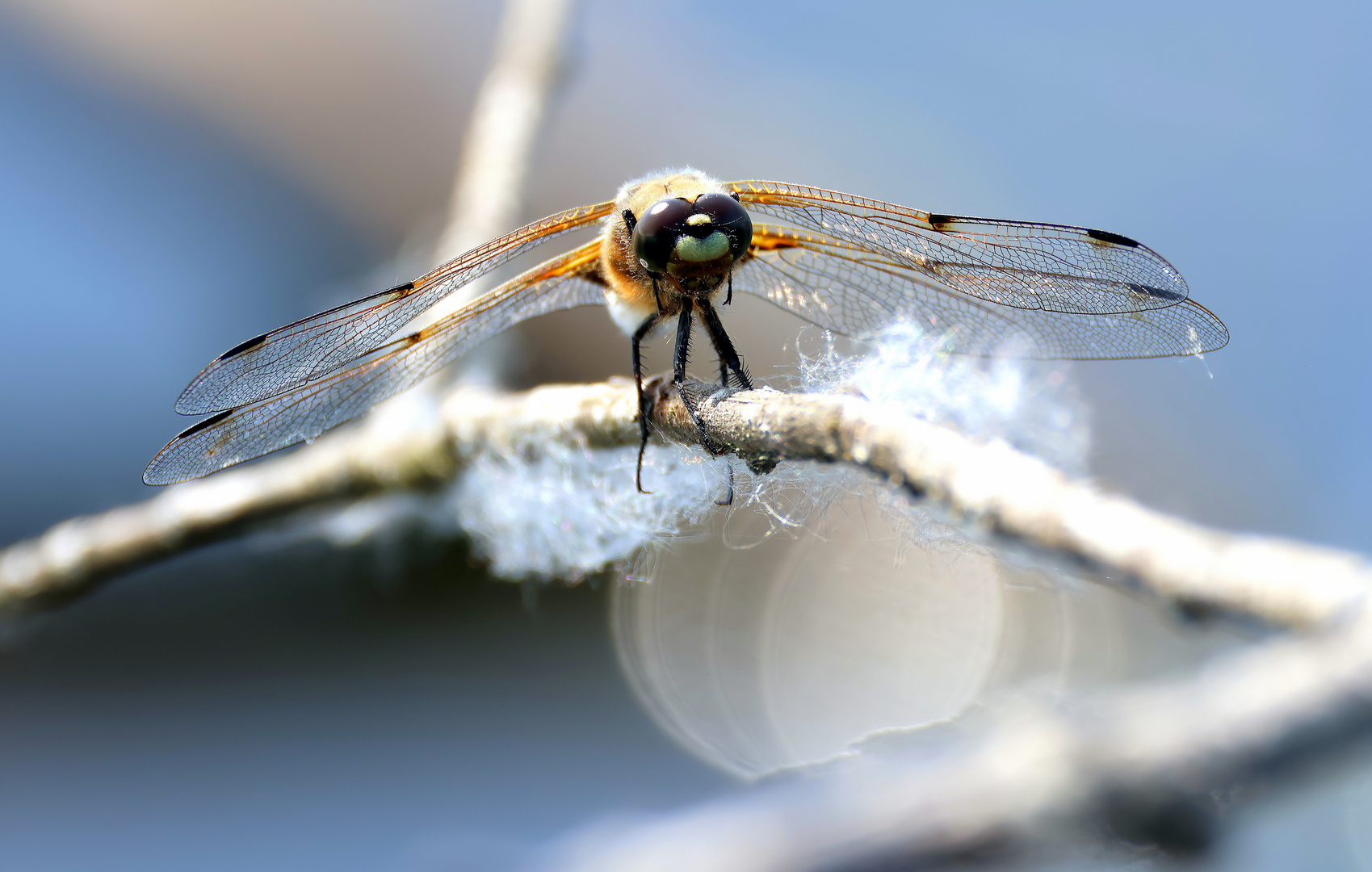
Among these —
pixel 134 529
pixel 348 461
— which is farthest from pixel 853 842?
pixel 134 529

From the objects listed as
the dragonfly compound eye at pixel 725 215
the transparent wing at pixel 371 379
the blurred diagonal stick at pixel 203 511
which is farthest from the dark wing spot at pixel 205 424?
the dragonfly compound eye at pixel 725 215

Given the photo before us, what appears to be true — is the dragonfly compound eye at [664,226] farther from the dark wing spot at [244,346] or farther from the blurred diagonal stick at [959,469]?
the dark wing spot at [244,346]

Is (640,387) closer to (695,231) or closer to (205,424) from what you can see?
(695,231)

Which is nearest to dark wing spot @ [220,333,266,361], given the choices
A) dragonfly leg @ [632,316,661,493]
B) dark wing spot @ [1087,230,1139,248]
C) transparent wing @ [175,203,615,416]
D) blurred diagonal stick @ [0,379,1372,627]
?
transparent wing @ [175,203,615,416]

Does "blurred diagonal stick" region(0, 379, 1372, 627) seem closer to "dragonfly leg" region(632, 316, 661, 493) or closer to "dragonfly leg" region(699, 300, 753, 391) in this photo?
"dragonfly leg" region(632, 316, 661, 493)

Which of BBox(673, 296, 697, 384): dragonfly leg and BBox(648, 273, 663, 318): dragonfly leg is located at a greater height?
BBox(648, 273, 663, 318): dragonfly leg

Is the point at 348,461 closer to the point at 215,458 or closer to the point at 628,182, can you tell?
the point at 215,458
